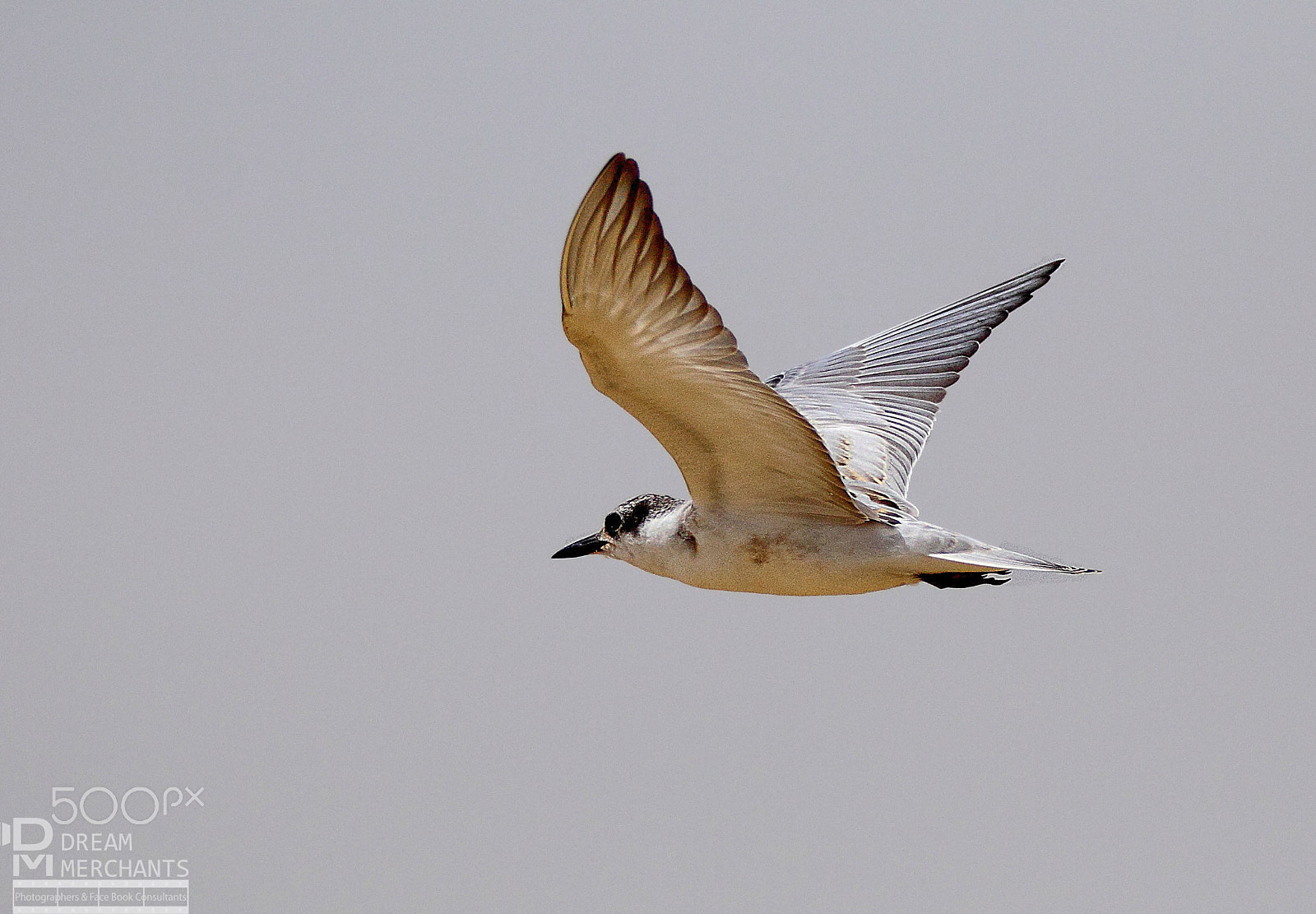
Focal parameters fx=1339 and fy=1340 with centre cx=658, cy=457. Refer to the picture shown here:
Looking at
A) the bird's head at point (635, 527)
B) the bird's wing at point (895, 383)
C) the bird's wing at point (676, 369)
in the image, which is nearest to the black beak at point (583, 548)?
the bird's head at point (635, 527)

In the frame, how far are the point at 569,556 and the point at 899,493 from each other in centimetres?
86

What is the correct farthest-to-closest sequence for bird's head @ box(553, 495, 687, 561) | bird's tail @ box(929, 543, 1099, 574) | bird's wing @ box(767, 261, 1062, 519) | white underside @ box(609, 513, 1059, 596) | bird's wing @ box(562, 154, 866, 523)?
bird's wing @ box(767, 261, 1062, 519) < bird's head @ box(553, 495, 687, 561) < white underside @ box(609, 513, 1059, 596) < bird's tail @ box(929, 543, 1099, 574) < bird's wing @ box(562, 154, 866, 523)

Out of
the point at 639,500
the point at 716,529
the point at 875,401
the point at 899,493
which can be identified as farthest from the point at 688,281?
the point at 875,401

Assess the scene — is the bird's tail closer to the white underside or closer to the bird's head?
the white underside

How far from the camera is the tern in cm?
235

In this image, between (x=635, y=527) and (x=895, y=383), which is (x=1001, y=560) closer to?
(x=635, y=527)

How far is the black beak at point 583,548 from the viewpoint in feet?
10.8

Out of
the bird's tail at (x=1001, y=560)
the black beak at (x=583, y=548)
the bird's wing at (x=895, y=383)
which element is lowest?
the bird's tail at (x=1001, y=560)

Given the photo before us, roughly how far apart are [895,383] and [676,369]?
1.55m

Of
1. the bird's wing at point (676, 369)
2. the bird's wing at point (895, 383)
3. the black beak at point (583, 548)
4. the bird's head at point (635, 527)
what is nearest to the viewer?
the bird's wing at point (676, 369)

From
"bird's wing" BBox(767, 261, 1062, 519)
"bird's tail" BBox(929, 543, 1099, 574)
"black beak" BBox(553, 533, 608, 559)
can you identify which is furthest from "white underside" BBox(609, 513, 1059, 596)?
"bird's wing" BBox(767, 261, 1062, 519)

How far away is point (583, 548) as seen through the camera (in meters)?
3.32

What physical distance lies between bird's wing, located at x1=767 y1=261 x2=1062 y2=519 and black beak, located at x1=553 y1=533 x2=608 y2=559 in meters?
0.65

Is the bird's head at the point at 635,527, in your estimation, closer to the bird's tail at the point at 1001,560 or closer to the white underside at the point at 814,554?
the white underside at the point at 814,554
